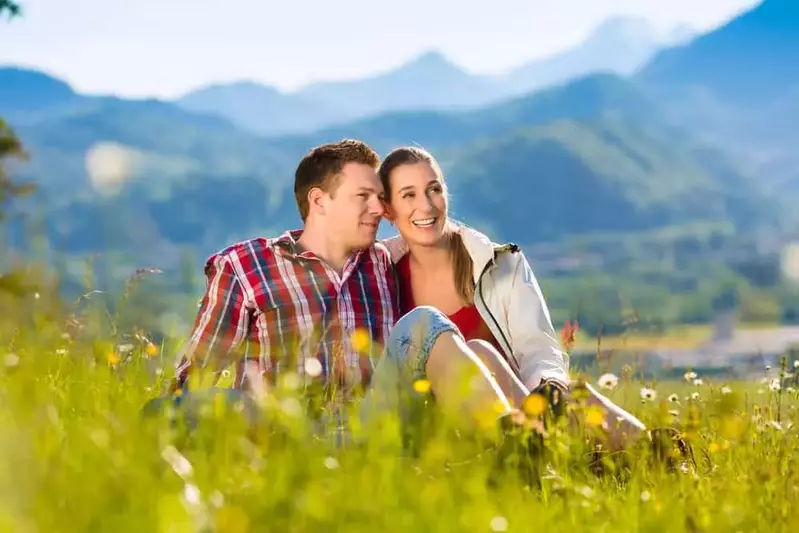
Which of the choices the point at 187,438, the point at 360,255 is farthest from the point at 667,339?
the point at 187,438

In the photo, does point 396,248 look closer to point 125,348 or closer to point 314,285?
point 314,285

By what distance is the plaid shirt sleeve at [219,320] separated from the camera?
5.92 meters

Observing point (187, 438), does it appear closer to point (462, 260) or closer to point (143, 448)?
point (143, 448)

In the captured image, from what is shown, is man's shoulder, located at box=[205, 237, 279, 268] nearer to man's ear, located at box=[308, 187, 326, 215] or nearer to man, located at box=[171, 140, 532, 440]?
man, located at box=[171, 140, 532, 440]

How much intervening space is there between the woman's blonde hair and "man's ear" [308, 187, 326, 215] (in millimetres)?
393

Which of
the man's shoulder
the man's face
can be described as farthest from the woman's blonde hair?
the man's shoulder

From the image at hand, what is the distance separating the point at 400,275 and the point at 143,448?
3.80 metres

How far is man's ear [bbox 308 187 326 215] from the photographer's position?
6.31m

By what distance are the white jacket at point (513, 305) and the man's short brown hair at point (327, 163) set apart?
0.80m

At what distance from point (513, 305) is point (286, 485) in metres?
3.43

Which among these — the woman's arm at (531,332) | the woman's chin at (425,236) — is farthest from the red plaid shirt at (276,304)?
the woman's arm at (531,332)

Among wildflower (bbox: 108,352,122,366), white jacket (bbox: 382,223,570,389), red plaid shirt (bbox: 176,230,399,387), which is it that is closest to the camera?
wildflower (bbox: 108,352,122,366)

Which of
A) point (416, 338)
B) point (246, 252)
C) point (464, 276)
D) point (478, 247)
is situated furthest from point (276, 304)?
point (416, 338)

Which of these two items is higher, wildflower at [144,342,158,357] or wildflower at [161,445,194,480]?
wildflower at [161,445,194,480]
